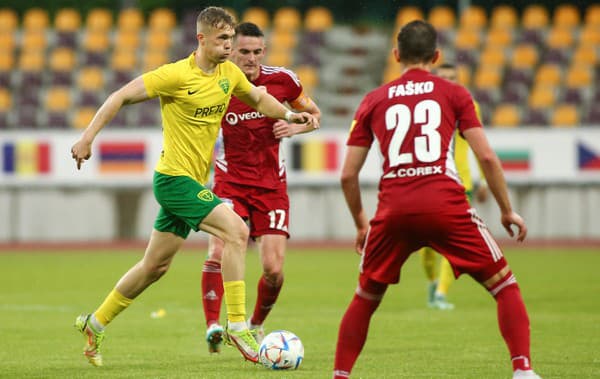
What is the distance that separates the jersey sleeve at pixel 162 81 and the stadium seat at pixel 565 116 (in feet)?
53.8

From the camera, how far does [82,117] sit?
2408 cm

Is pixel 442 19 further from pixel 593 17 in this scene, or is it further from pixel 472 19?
pixel 593 17

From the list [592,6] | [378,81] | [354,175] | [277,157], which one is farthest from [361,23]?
[354,175]

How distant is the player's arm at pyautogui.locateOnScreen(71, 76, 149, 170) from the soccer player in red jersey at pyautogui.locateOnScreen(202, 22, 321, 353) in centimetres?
162

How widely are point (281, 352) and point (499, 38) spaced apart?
19071 mm

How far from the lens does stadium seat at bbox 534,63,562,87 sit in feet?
81.0

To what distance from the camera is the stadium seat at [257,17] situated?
27.0m

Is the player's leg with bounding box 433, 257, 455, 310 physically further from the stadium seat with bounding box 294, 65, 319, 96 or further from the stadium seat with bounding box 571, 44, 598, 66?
the stadium seat with bounding box 571, 44, 598, 66

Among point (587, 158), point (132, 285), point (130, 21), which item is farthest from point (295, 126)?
point (130, 21)

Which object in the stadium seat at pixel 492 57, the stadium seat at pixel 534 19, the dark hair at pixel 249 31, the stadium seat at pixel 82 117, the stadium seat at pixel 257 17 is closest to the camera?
the dark hair at pixel 249 31

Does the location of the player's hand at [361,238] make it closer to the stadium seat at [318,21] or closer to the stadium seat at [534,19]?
the stadium seat at [318,21]

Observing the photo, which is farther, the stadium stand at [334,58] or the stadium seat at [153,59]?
the stadium seat at [153,59]

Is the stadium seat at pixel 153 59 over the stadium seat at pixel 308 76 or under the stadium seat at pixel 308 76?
over

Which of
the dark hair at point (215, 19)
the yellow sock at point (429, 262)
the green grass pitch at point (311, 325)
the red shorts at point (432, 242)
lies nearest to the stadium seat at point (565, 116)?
the green grass pitch at point (311, 325)
